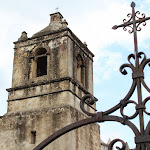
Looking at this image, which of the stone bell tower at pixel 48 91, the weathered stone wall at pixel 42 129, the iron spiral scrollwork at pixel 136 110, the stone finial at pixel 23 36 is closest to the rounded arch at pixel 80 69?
the stone bell tower at pixel 48 91

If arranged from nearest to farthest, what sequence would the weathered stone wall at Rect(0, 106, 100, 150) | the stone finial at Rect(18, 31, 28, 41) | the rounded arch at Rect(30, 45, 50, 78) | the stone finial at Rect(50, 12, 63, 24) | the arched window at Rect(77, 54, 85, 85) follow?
the weathered stone wall at Rect(0, 106, 100, 150) → the rounded arch at Rect(30, 45, 50, 78) → the arched window at Rect(77, 54, 85, 85) → the stone finial at Rect(18, 31, 28, 41) → the stone finial at Rect(50, 12, 63, 24)

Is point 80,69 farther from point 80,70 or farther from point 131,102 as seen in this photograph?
point 131,102

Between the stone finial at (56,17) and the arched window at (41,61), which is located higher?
the stone finial at (56,17)

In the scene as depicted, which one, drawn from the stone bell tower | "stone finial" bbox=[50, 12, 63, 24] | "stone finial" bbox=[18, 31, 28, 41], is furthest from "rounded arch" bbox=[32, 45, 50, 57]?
"stone finial" bbox=[50, 12, 63, 24]

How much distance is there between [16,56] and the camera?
14.7 m

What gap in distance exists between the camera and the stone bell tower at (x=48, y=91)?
12055 mm

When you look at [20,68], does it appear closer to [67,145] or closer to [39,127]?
[39,127]

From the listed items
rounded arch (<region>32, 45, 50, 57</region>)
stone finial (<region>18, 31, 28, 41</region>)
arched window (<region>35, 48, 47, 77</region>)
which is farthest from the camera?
stone finial (<region>18, 31, 28, 41</region>)

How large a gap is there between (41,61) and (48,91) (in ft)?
8.33

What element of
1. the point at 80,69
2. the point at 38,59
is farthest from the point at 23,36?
the point at 80,69

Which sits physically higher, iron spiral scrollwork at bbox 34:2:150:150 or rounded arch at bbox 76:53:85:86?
rounded arch at bbox 76:53:85:86

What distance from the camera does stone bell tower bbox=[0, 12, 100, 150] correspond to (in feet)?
39.5

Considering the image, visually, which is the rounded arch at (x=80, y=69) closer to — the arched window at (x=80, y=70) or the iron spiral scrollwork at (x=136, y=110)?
the arched window at (x=80, y=70)

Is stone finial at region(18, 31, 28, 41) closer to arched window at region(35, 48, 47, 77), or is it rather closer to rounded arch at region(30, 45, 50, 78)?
rounded arch at region(30, 45, 50, 78)
